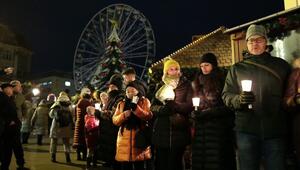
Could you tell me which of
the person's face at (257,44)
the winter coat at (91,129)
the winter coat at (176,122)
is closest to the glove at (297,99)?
the person's face at (257,44)

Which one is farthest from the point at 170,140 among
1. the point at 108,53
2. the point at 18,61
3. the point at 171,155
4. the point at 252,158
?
the point at 18,61

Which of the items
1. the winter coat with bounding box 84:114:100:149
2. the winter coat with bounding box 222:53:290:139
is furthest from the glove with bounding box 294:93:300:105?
the winter coat with bounding box 84:114:100:149

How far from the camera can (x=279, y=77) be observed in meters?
3.16

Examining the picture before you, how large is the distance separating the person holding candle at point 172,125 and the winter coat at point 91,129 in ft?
10.4

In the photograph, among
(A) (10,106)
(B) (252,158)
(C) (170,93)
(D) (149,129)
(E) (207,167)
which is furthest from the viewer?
(A) (10,106)

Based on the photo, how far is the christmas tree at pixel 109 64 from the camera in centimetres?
2190

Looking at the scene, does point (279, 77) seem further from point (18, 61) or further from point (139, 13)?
point (18, 61)

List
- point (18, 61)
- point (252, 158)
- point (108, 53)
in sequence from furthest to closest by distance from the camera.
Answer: point (18, 61)
point (108, 53)
point (252, 158)

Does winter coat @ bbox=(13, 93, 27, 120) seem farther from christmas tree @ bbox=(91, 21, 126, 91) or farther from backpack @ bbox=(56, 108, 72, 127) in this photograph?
christmas tree @ bbox=(91, 21, 126, 91)

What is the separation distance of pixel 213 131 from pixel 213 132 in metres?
0.01

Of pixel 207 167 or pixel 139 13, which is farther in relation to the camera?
pixel 139 13

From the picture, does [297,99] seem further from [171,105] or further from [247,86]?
[171,105]

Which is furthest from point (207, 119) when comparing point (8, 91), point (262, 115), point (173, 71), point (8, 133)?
point (8, 91)

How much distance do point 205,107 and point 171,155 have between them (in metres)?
0.77
